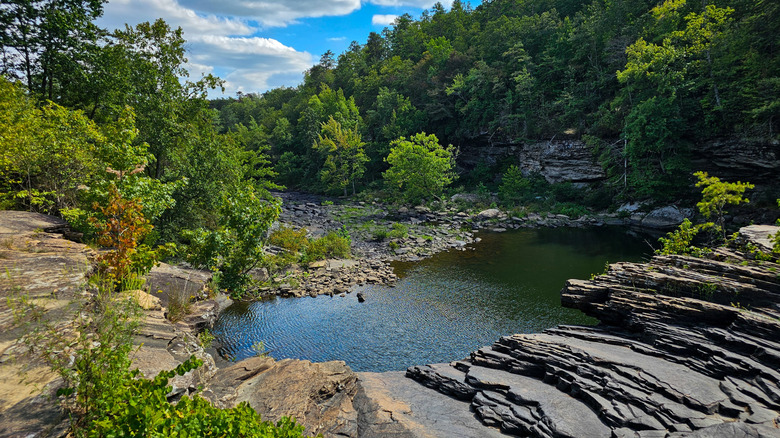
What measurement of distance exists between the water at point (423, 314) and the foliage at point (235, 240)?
383 cm

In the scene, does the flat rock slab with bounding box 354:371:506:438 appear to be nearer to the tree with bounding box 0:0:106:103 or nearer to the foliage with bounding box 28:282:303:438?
the foliage with bounding box 28:282:303:438

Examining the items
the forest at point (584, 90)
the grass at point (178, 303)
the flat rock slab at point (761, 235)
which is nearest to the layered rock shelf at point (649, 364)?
the flat rock slab at point (761, 235)

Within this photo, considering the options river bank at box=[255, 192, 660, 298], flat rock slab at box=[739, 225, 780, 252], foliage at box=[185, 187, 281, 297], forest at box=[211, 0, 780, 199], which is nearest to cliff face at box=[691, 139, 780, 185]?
forest at box=[211, 0, 780, 199]

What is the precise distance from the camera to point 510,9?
57.8 m

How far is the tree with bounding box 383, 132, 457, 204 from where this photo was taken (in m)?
35.9

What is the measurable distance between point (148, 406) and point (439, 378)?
7.22 metres

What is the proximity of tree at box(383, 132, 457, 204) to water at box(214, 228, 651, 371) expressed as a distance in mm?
15070

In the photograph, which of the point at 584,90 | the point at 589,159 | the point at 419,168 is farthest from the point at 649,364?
the point at 584,90

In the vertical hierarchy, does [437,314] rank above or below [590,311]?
below

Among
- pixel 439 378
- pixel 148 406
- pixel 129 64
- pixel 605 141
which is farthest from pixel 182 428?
pixel 605 141

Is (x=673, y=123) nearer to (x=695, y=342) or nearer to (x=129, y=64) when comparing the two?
(x=695, y=342)

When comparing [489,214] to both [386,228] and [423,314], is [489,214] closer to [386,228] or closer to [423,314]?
[386,228]

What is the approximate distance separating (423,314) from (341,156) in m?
32.4

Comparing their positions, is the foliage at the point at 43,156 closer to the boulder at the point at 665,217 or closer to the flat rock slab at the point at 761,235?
the flat rock slab at the point at 761,235
